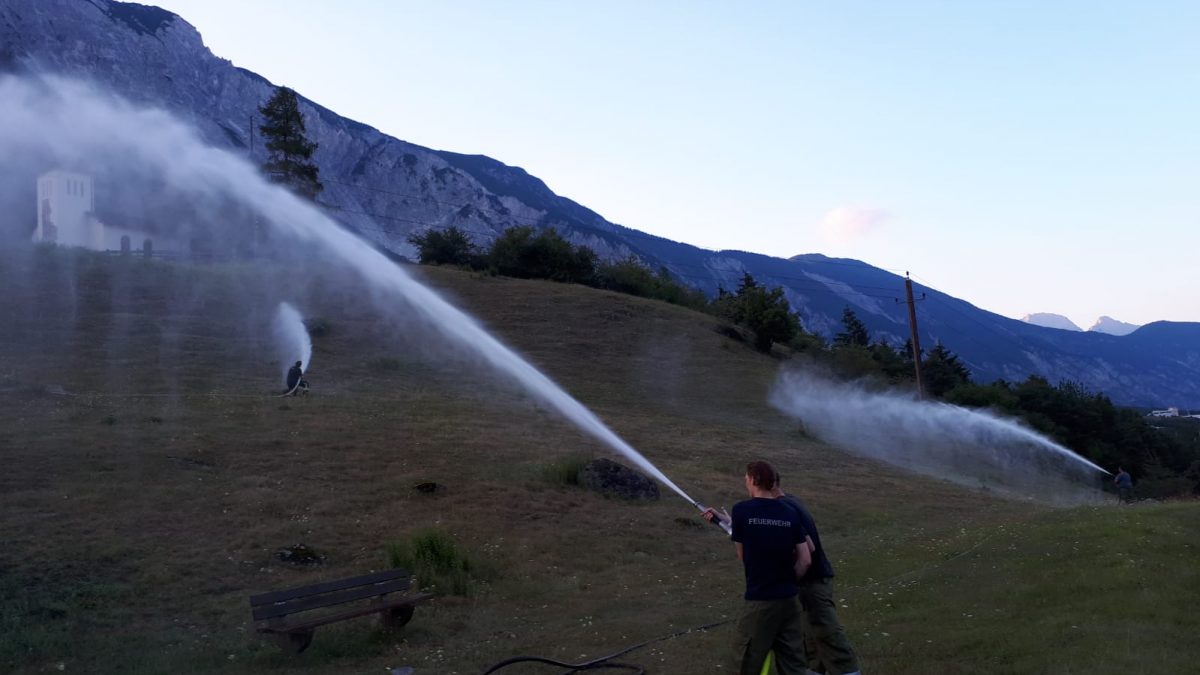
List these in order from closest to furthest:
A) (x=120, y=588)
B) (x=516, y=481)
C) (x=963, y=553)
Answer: (x=120, y=588)
(x=963, y=553)
(x=516, y=481)

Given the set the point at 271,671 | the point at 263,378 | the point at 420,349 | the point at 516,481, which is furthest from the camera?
the point at 420,349

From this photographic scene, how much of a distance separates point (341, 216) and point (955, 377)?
12140 cm

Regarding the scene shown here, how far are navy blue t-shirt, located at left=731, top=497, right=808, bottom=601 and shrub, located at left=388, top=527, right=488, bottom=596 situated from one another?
8.11 metres

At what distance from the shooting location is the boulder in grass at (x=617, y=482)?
2295 cm

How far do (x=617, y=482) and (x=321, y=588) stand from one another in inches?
485

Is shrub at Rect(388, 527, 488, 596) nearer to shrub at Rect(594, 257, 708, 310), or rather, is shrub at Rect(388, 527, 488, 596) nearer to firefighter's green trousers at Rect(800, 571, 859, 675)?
firefighter's green trousers at Rect(800, 571, 859, 675)

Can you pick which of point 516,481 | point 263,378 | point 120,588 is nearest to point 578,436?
point 516,481

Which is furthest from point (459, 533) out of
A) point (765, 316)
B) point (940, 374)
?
point (940, 374)

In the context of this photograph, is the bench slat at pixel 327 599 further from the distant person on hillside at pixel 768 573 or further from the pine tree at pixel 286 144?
the pine tree at pixel 286 144

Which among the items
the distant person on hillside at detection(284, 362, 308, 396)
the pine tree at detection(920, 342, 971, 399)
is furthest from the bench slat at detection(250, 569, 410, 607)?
the pine tree at detection(920, 342, 971, 399)

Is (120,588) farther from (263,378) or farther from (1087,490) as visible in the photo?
(1087,490)

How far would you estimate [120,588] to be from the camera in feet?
44.7

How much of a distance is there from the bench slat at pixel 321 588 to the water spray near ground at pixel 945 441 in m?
27.7

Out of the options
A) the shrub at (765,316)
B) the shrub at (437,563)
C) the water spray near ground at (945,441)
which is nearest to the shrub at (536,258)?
the shrub at (765,316)
